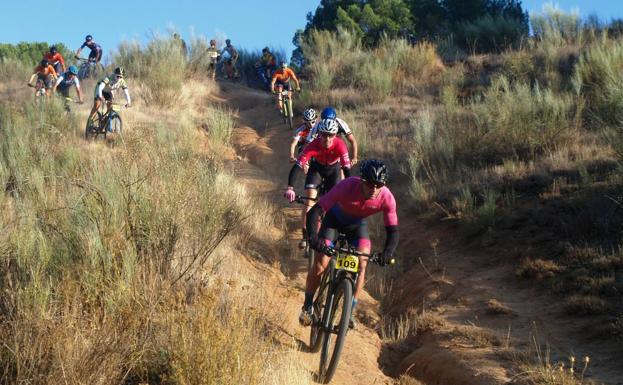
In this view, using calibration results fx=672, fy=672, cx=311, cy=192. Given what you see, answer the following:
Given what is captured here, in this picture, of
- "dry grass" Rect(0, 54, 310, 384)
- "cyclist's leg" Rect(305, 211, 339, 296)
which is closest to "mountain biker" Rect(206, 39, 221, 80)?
"dry grass" Rect(0, 54, 310, 384)

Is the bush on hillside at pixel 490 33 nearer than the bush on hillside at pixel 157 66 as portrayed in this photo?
No

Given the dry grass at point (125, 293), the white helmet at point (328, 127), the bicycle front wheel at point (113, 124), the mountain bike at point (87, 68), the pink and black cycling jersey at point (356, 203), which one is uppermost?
the mountain bike at point (87, 68)

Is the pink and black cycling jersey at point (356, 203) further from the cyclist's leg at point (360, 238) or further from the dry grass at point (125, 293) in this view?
the dry grass at point (125, 293)

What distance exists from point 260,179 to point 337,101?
5797 millimetres

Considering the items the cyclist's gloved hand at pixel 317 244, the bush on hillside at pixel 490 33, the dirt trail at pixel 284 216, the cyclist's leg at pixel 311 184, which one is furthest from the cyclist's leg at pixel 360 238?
the bush on hillside at pixel 490 33

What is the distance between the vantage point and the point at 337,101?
19.7 metres

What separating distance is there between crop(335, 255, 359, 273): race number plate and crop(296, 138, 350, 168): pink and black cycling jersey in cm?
339

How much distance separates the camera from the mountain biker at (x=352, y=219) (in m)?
6.18

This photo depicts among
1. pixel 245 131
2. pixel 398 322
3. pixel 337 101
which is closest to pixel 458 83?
pixel 337 101

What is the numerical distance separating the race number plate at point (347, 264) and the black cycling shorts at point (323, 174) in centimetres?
341

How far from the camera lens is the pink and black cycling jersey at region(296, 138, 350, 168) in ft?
30.5

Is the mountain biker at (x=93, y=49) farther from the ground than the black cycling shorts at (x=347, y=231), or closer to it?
farther from the ground

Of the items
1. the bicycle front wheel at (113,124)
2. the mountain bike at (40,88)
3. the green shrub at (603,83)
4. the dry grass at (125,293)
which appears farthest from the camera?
the mountain bike at (40,88)

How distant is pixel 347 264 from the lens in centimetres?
602
